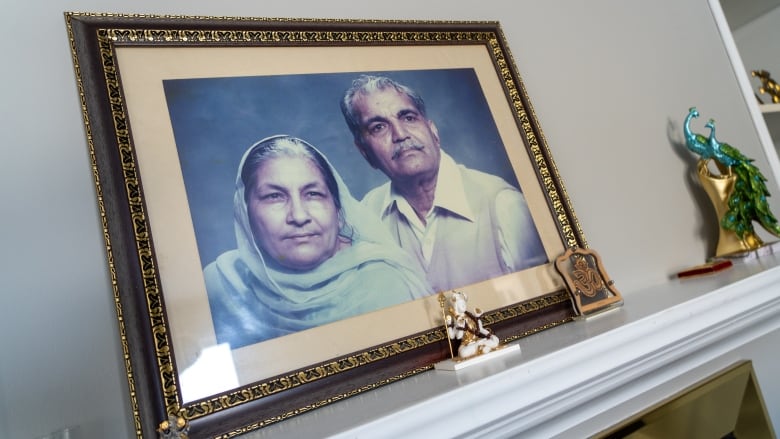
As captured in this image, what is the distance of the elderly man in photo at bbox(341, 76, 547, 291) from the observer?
983 millimetres

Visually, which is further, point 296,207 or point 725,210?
point 725,210

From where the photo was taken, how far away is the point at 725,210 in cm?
140

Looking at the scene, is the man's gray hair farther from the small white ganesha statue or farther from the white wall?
the small white ganesha statue

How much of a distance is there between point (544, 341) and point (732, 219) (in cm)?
79

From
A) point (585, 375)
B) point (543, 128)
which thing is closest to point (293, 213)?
point (585, 375)

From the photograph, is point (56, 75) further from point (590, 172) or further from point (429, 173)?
point (590, 172)

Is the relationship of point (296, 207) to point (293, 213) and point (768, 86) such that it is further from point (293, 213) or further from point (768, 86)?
point (768, 86)

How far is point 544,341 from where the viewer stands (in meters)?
0.90

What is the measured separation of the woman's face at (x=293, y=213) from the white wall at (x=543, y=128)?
231 mm

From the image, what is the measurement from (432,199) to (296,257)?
0.96 feet

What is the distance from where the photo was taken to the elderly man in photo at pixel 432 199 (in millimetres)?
983

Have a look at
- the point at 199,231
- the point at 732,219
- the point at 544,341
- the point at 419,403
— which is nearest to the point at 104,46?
the point at 199,231

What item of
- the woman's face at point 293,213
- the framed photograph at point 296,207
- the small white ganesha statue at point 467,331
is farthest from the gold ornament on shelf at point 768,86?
the woman's face at point 293,213

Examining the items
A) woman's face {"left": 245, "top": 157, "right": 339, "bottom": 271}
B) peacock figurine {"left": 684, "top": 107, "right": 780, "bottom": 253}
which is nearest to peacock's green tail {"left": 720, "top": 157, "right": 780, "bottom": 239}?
peacock figurine {"left": 684, "top": 107, "right": 780, "bottom": 253}
